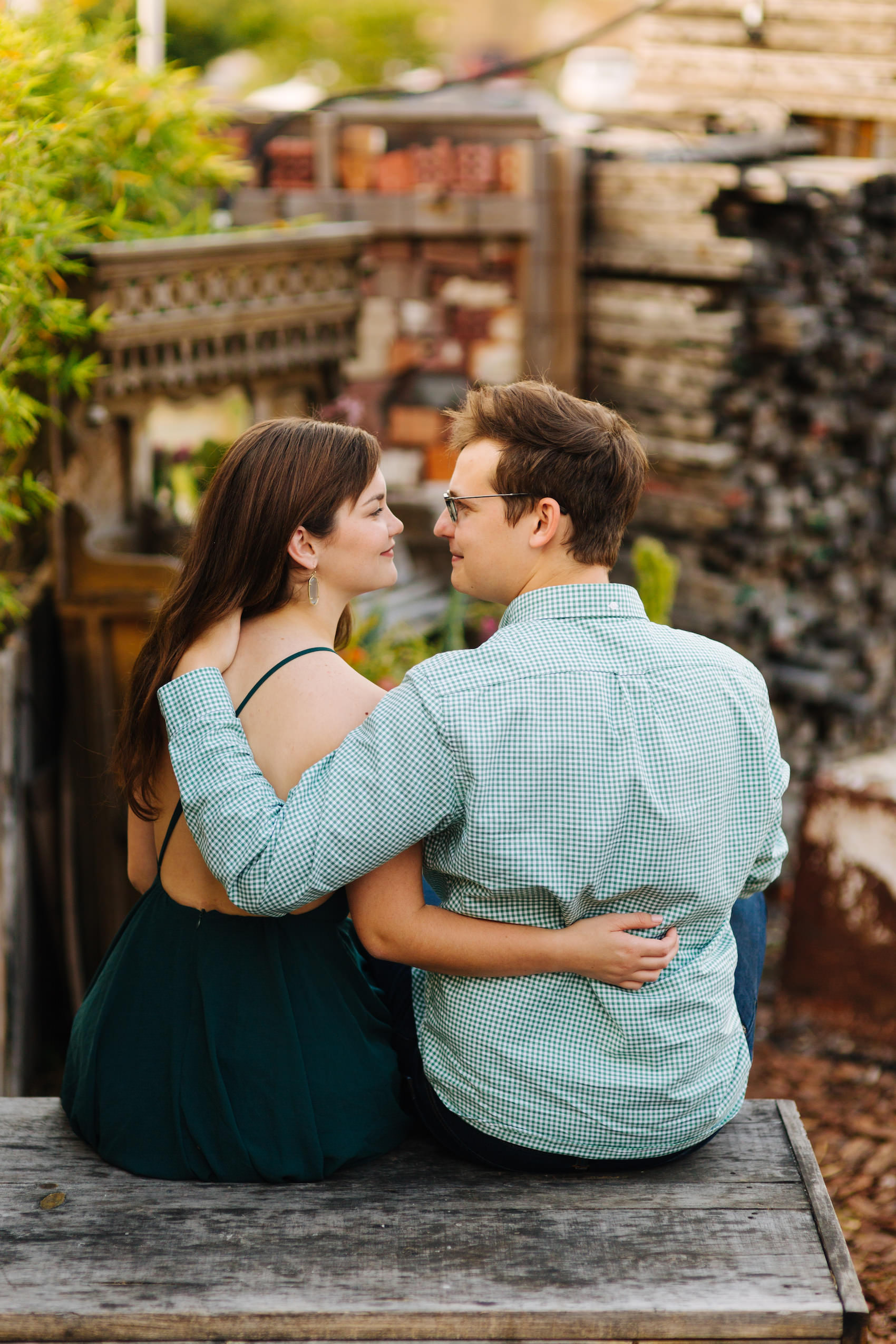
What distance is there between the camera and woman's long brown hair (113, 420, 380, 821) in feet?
6.32

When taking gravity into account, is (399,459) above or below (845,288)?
below

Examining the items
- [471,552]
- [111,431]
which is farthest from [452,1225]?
[111,431]

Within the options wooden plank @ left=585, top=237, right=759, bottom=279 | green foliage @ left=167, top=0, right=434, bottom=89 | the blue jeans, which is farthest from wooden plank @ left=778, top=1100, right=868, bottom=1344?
green foliage @ left=167, top=0, right=434, bottom=89

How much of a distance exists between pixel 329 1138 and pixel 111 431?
2.37 meters

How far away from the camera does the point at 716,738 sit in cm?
178

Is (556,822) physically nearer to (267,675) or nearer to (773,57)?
(267,675)

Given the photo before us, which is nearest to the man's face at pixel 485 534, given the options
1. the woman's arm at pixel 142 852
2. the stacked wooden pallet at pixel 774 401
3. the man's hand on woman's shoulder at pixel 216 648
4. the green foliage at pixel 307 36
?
the man's hand on woman's shoulder at pixel 216 648

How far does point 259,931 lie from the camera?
1971 mm

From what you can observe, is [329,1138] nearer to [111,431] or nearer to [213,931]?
[213,931]

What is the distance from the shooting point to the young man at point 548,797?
5.57 ft

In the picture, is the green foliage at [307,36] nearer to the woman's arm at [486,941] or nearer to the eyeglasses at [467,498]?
the eyeglasses at [467,498]

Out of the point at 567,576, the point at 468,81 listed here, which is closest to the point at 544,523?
the point at 567,576

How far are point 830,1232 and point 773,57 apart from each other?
18.1 feet

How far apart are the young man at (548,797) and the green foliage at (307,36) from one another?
14.2 metres
